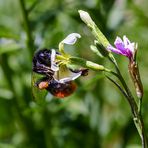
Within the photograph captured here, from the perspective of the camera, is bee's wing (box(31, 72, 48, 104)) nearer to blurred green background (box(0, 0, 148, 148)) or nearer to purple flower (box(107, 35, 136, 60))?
purple flower (box(107, 35, 136, 60))

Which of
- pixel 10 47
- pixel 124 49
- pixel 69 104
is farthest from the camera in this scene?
pixel 69 104

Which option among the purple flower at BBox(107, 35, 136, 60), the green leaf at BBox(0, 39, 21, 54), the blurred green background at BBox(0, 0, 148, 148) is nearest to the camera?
the purple flower at BBox(107, 35, 136, 60)

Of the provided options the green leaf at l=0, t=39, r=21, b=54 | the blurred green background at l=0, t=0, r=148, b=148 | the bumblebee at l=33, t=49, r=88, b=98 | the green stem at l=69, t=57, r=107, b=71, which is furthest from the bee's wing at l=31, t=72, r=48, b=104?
the blurred green background at l=0, t=0, r=148, b=148

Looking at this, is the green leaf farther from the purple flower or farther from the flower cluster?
the purple flower

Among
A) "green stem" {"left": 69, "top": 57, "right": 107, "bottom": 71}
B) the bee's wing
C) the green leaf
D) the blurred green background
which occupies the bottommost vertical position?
the blurred green background

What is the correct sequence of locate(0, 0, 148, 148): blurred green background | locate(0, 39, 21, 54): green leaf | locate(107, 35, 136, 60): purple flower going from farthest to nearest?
locate(0, 0, 148, 148): blurred green background → locate(0, 39, 21, 54): green leaf → locate(107, 35, 136, 60): purple flower

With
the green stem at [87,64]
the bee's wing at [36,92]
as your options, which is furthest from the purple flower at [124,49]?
the bee's wing at [36,92]

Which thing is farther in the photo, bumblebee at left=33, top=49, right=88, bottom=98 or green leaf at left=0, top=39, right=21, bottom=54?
green leaf at left=0, top=39, right=21, bottom=54

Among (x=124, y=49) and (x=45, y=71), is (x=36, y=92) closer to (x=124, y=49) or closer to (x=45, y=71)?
(x=45, y=71)

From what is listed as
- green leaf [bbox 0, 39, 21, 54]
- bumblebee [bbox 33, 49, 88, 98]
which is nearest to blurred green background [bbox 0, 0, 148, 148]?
green leaf [bbox 0, 39, 21, 54]

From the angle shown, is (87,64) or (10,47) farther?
(10,47)

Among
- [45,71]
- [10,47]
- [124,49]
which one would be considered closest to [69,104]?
[10,47]

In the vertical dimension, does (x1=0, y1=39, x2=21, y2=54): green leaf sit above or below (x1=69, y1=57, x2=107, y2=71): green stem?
below
